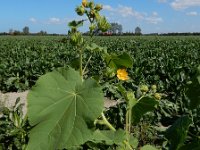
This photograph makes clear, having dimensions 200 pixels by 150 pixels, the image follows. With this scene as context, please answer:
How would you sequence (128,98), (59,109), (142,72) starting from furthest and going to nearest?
(142,72)
(128,98)
(59,109)

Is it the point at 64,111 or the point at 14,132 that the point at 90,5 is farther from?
the point at 14,132

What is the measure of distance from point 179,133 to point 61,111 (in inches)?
16.8

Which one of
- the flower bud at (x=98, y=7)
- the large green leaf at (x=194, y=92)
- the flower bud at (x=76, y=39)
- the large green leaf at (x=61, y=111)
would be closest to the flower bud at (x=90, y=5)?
the flower bud at (x=98, y=7)

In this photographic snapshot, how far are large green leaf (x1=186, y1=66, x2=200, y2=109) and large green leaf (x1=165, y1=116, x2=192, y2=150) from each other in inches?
2.3

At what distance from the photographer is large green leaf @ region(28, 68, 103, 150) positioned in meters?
1.52

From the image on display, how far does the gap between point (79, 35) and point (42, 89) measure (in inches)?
14.1

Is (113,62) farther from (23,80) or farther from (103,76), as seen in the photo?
(23,80)

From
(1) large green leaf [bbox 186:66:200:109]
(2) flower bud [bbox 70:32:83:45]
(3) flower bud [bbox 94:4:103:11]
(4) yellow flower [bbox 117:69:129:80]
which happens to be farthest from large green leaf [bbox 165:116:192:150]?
(3) flower bud [bbox 94:4:103:11]

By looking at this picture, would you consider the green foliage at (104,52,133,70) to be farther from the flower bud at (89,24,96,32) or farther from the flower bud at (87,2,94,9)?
the flower bud at (87,2,94,9)

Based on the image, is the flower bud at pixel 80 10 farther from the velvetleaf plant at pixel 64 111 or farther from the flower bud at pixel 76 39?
the velvetleaf plant at pixel 64 111

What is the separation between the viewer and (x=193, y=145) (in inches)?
57.1

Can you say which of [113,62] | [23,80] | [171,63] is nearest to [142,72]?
[171,63]

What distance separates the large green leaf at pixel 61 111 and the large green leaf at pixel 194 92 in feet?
1.06

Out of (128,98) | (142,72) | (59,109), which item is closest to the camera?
(59,109)
